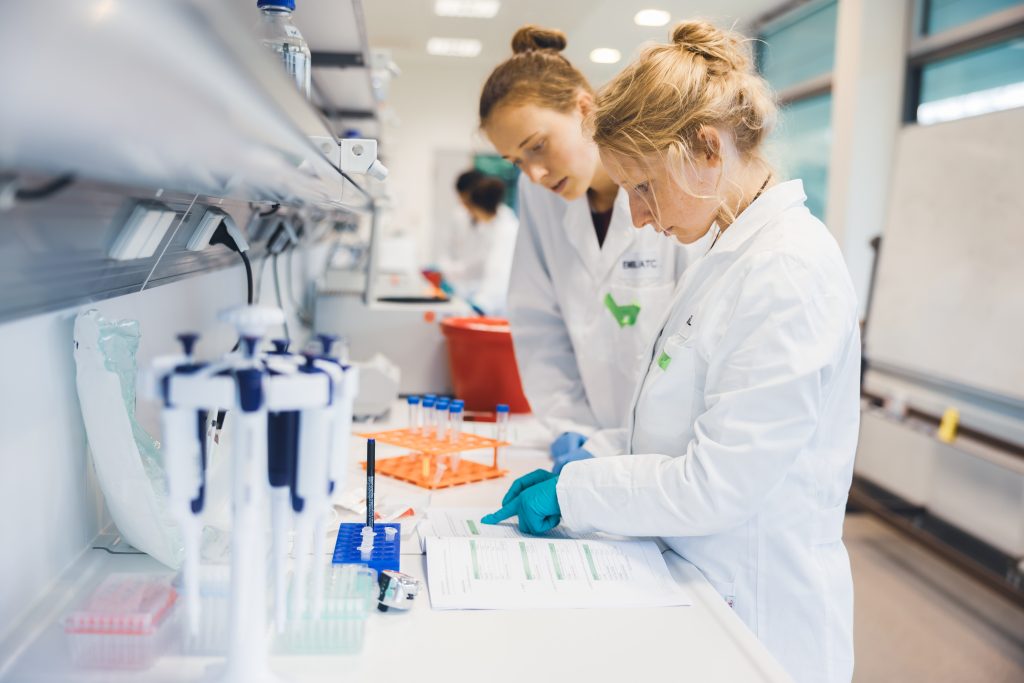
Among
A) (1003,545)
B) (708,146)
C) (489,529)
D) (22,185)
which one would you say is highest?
(708,146)

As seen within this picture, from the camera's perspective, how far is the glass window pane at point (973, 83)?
10.9ft

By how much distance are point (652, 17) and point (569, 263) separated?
0.58 metres

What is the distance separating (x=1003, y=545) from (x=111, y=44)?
11.4ft

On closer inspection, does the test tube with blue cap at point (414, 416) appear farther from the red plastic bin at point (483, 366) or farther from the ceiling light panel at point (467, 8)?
the ceiling light panel at point (467, 8)

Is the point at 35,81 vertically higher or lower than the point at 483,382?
higher

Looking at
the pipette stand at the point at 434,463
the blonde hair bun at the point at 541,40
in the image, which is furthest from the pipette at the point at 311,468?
the blonde hair bun at the point at 541,40

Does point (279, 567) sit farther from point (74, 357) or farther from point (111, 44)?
point (111, 44)

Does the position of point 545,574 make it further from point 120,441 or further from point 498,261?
point 498,261

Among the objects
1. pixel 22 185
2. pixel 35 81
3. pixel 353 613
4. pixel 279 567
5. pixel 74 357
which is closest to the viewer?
pixel 35 81

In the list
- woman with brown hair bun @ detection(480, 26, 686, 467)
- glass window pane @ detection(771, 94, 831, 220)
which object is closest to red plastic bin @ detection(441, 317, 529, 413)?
woman with brown hair bun @ detection(480, 26, 686, 467)

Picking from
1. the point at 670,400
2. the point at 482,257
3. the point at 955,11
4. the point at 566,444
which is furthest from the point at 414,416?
the point at 482,257

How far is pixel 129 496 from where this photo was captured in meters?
0.94

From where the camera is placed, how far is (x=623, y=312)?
5.71ft

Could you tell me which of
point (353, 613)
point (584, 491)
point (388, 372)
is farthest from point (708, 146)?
point (388, 372)
